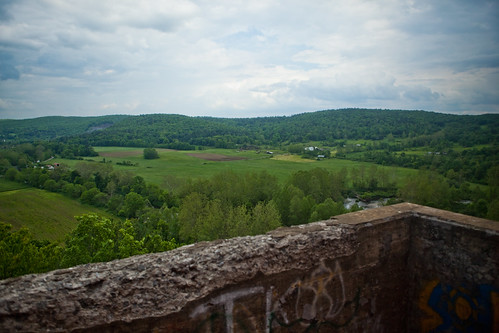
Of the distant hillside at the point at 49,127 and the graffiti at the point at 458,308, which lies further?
the distant hillside at the point at 49,127

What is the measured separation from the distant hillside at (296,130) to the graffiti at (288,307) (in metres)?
80.3

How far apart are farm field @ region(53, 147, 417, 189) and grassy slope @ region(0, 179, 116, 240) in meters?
14.3

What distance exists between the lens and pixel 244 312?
4.93 metres

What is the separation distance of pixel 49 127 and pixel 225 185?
131 metres

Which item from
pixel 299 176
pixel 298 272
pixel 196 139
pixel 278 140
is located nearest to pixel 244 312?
pixel 298 272

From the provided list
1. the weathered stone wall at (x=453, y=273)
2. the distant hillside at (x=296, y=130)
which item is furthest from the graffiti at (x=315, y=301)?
the distant hillside at (x=296, y=130)

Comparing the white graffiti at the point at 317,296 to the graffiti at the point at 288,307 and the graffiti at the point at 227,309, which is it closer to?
the graffiti at the point at 288,307

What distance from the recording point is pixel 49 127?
131 m

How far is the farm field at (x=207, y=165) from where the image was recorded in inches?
2109

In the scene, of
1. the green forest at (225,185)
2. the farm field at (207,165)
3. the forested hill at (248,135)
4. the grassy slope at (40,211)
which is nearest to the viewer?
the green forest at (225,185)

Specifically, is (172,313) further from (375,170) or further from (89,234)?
(375,170)

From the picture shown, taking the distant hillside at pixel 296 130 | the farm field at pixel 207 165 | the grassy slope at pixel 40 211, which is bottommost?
the grassy slope at pixel 40 211

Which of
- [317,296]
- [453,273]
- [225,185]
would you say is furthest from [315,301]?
[225,185]

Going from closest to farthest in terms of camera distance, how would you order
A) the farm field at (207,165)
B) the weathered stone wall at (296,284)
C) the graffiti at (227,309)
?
1. the weathered stone wall at (296,284)
2. the graffiti at (227,309)
3. the farm field at (207,165)
